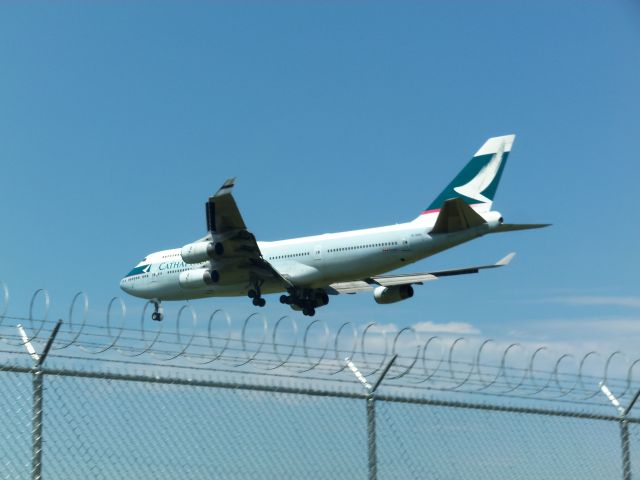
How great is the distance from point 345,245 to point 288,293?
14.0 feet

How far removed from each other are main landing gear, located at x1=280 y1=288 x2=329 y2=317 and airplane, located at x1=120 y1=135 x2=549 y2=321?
4cm

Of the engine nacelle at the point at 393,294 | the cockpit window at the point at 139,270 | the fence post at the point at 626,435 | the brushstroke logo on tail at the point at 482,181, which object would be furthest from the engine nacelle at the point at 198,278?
the fence post at the point at 626,435

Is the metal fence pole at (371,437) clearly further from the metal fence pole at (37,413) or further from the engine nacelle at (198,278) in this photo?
the engine nacelle at (198,278)

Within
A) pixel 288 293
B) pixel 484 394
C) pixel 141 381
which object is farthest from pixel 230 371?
pixel 288 293

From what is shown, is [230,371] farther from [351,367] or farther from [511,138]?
[511,138]

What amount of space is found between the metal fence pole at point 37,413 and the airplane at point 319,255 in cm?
2801

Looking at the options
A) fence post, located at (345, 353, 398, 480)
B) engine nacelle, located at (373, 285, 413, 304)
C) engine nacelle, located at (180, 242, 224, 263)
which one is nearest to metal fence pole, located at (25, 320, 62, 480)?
fence post, located at (345, 353, 398, 480)

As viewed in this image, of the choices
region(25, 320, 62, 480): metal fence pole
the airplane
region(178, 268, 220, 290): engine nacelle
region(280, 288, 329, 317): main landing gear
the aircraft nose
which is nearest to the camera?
region(25, 320, 62, 480): metal fence pole

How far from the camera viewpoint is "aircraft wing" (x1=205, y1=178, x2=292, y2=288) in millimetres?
38156

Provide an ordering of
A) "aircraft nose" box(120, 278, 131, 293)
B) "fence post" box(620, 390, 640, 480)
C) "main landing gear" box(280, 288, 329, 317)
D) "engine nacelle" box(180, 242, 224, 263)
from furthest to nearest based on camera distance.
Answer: "aircraft nose" box(120, 278, 131, 293), "main landing gear" box(280, 288, 329, 317), "engine nacelle" box(180, 242, 224, 263), "fence post" box(620, 390, 640, 480)

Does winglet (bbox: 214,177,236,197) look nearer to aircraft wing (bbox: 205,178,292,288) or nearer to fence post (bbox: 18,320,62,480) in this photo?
aircraft wing (bbox: 205,178,292,288)

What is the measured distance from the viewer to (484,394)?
11188 mm

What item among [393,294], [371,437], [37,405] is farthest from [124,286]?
[37,405]

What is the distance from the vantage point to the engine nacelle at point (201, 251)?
127ft
